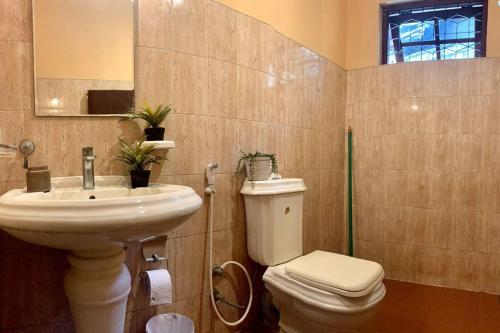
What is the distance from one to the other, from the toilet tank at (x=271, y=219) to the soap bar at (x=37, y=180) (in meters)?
0.88

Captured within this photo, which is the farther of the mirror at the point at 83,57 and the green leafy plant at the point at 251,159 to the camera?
the green leafy plant at the point at 251,159

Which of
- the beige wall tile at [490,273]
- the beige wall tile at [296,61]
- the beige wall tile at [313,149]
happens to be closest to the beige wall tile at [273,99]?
the beige wall tile at [296,61]

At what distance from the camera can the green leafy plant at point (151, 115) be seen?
135cm

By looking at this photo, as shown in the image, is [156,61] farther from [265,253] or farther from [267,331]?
[267,331]

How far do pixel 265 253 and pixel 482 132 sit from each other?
5.95 feet

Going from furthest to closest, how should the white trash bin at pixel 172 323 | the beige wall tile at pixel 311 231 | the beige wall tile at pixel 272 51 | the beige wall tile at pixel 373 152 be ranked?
the beige wall tile at pixel 373 152
the beige wall tile at pixel 311 231
the beige wall tile at pixel 272 51
the white trash bin at pixel 172 323

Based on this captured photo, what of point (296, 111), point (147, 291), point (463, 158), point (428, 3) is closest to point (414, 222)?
point (463, 158)

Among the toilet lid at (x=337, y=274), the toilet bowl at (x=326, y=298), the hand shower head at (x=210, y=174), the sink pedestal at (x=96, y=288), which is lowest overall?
the toilet bowl at (x=326, y=298)

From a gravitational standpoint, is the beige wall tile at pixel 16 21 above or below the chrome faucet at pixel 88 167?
above

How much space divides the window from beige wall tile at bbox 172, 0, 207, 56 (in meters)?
1.73

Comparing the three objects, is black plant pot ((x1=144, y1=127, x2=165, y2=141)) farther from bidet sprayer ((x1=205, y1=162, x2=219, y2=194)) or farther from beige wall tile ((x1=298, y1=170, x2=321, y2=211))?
Result: beige wall tile ((x1=298, y1=170, x2=321, y2=211))

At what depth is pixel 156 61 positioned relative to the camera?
1.42 m

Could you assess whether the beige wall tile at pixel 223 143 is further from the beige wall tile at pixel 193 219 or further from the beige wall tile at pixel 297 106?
the beige wall tile at pixel 297 106

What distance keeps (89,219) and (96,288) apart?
350mm
